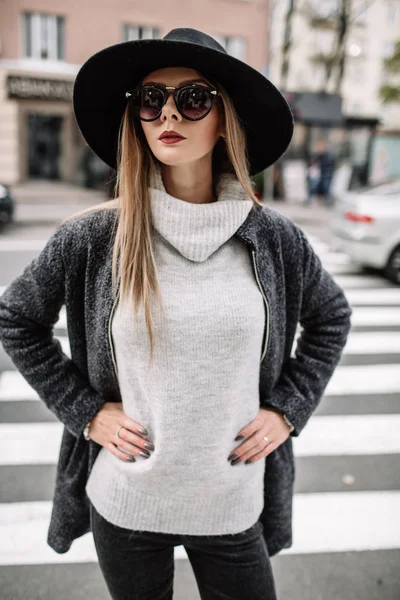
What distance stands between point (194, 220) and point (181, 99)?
324mm

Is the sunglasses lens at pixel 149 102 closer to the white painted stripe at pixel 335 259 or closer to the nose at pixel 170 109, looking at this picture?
the nose at pixel 170 109

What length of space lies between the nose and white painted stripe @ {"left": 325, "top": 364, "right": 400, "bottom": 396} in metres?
3.33

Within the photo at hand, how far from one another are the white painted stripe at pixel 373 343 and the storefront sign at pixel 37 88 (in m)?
18.0

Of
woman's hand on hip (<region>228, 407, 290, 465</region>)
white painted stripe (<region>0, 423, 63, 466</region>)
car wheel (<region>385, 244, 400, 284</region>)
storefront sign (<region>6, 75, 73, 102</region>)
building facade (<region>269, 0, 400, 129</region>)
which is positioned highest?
building facade (<region>269, 0, 400, 129</region>)

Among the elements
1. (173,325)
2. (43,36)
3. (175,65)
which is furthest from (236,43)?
(173,325)

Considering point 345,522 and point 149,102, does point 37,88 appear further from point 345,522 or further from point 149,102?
point 149,102

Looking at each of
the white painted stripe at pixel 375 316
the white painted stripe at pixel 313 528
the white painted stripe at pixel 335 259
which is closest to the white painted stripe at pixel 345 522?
the white painted stripe at pixel 313 528

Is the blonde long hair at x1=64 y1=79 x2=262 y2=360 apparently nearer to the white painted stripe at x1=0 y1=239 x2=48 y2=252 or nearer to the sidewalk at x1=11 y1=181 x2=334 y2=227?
the white painted stripe at x1=0 y1=239 x2=48 y2=252

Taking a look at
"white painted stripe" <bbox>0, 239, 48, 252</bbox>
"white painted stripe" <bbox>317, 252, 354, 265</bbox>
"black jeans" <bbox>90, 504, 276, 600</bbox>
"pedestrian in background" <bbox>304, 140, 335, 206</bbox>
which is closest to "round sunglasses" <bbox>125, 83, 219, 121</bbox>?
"black jeans" <bbox>90, 504, 276, 600</bbox>

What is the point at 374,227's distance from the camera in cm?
766

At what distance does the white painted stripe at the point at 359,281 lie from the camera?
8.03 meters

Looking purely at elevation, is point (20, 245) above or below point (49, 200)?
below

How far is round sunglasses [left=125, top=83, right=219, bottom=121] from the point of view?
1.48 metres

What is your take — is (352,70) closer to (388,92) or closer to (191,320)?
Result: (388,92)
